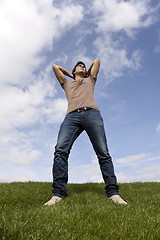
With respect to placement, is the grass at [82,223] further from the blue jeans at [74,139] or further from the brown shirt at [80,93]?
the brown shirt at [80,93]

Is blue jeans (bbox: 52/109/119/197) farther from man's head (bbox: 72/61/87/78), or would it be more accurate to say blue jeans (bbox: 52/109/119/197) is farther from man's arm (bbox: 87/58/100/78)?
man's head (bbox: 72/61/87/78)

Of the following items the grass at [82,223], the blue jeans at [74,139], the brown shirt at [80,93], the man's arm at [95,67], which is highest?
the man's arm at [95,67]

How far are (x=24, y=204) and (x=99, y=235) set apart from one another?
2339 mm

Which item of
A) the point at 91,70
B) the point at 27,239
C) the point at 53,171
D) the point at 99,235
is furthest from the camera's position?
the point at 91,70

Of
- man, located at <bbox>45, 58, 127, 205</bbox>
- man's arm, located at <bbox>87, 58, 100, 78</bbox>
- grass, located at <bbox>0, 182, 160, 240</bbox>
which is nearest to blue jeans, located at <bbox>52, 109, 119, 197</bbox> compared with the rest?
man, located at <bbox>45, 58, 127, 205</bbox>

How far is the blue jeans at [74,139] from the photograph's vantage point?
5.14 meters

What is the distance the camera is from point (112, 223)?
3.50 m

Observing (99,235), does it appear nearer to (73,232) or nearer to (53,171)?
(73,232)

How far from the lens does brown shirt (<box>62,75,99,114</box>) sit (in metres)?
5.62

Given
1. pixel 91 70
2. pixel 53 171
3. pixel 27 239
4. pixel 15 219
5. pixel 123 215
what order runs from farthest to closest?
1. pixel 91 70
2. pixel 53 171
3. pixel 123 215
4. pixel 15 219
5. pixel 27 239

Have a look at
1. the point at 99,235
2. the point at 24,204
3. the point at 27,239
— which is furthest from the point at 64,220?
the point at 24,204

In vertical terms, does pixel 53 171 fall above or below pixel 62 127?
below

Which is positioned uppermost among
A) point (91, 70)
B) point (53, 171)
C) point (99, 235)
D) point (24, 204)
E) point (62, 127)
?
point (91, 70)

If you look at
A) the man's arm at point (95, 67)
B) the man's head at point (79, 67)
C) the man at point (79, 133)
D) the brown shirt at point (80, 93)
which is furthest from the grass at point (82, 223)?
the man's head at point (79, 67)
